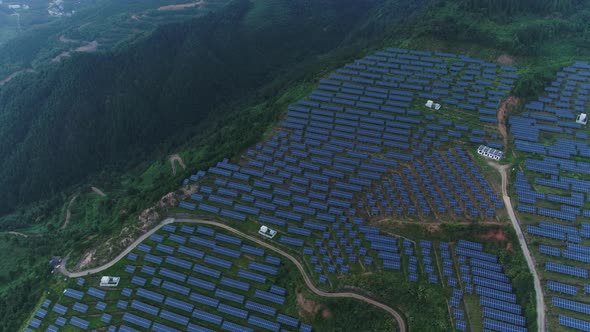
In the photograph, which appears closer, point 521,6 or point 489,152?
point 489,152

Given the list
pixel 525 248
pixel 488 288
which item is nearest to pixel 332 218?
pixel 488 288

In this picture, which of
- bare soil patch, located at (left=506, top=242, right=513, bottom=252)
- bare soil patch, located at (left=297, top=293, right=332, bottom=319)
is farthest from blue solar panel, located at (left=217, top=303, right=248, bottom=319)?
bare soil patch, located at (left=506, top=242, right=513, bottom=252)

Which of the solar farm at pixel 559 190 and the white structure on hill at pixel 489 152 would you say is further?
the white structure on hill at pixel 489 152

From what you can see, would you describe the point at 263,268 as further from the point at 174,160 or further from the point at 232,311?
the point at 174,160

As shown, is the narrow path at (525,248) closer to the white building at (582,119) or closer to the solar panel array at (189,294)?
the white building at (582,119)

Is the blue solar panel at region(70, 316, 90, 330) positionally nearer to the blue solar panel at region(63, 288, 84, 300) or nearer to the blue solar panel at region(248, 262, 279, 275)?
the blue solar panel at region(63, 288, 84, 300)

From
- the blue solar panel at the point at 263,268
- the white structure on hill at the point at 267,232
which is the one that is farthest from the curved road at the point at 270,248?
the blue solar panel at the point at 263,268
